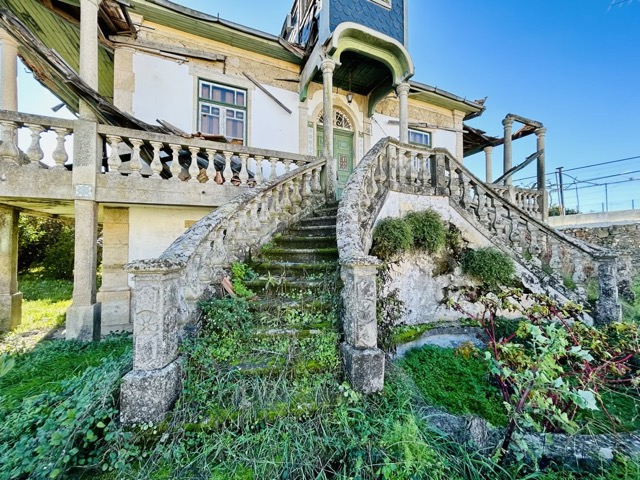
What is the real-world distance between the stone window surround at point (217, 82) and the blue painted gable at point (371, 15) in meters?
2.52

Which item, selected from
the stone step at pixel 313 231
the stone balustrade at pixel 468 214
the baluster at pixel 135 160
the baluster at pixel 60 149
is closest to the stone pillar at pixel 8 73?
the baluster at pixel 60 149

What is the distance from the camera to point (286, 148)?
25.1 feet

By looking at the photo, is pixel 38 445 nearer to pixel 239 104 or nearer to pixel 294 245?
pixel 294 245

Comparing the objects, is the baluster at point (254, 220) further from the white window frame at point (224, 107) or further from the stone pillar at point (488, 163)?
the stone pillar at point (488, 163)

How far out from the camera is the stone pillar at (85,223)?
14.1 ft

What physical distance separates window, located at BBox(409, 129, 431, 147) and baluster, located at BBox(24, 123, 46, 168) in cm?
929

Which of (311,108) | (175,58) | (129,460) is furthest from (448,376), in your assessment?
(175,58)

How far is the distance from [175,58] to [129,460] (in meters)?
7.62

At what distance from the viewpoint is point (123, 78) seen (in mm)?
6012

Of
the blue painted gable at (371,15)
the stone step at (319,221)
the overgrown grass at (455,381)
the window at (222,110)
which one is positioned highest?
the blue painted gable at (371,15)

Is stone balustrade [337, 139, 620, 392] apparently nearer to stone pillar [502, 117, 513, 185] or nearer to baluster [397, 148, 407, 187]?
baluster [397, 148, 407, 187]

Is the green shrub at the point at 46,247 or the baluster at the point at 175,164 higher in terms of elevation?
the baluster at the point at 175,164

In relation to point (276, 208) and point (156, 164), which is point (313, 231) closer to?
point (276, 208)

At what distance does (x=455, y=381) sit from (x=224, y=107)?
7.50 metres
